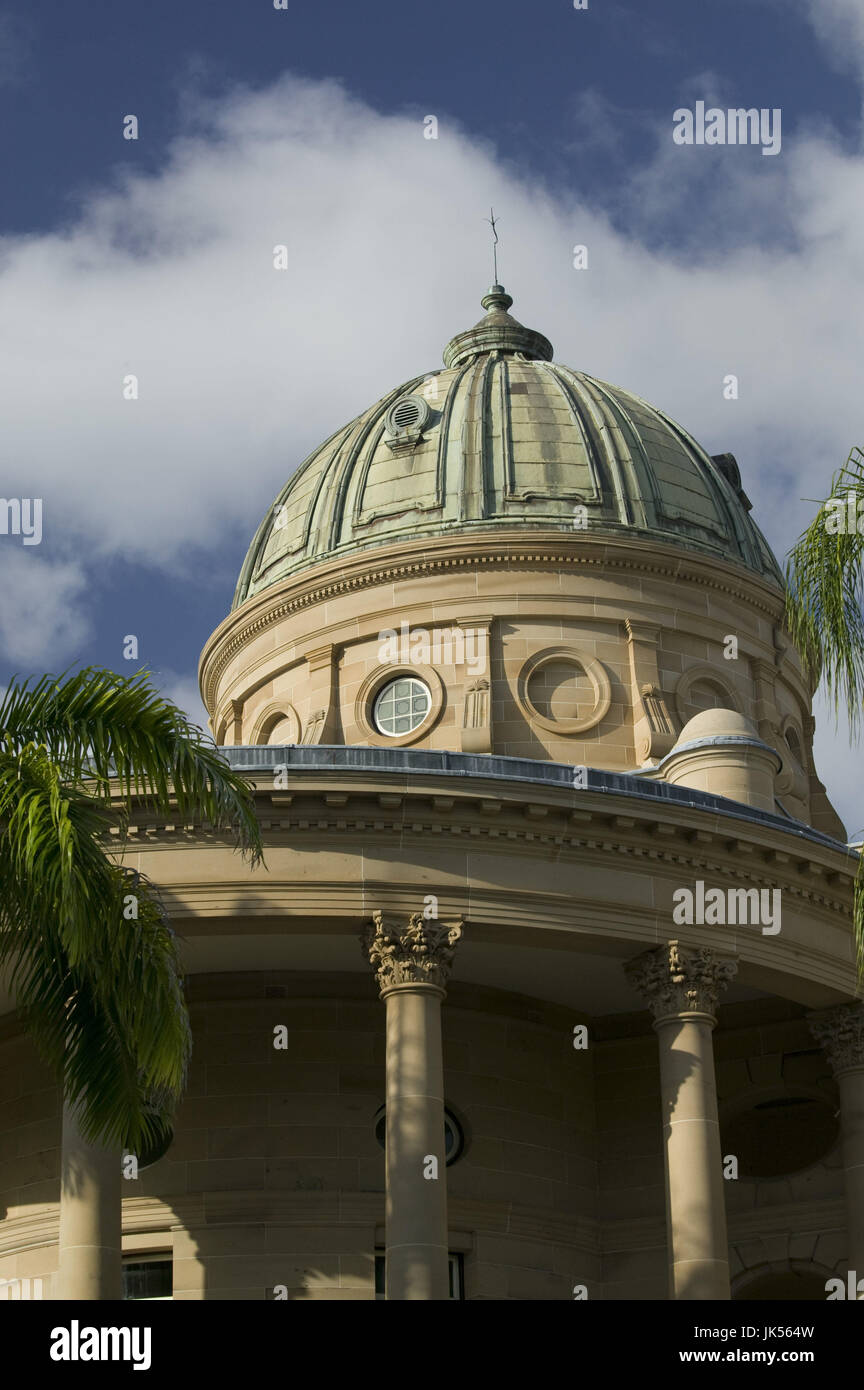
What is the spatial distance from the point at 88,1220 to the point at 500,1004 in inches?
360

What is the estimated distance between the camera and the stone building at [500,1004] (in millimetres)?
30219

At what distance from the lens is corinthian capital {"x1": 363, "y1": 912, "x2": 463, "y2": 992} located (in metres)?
30.0

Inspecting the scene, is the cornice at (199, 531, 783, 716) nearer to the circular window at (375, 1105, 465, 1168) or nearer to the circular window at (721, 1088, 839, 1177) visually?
the circular window at (721, 1088, 839, 1177)

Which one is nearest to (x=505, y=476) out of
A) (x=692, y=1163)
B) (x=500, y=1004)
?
(x=500, y=1004)

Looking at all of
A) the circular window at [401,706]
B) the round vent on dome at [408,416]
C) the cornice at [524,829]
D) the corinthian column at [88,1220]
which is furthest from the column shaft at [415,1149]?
the round vent on dome at [408,416]

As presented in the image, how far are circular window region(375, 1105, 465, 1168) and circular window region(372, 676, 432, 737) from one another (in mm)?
10260

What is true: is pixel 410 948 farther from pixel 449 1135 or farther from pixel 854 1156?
pixel 854 1156

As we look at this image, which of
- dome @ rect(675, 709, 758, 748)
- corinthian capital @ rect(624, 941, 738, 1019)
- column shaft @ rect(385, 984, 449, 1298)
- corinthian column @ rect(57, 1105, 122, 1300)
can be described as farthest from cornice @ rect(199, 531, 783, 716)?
corinthian column @ rect(57, 1105, 122, 1300)

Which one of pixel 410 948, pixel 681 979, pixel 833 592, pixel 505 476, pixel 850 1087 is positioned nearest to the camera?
pixel 833 592

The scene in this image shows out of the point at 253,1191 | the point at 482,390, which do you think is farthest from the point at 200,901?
the point at 482,390

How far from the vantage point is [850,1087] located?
3353 cm

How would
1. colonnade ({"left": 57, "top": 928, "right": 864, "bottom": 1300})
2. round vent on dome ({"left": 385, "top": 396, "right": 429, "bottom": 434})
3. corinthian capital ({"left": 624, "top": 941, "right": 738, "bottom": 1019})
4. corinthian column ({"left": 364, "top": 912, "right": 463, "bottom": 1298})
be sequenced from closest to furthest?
colonnade ({"left": 57, "top": 928, "right": 864, "bottom": 1300}), corinthian column ({"left": 364, "top": 912, "right": 463, "bottom": 1298}), corinthian capital ({"left": 624, "top": 941, "right": 738, "bottom": 1019}), round vent on dome ({"left": 385, "top": 396, "right": 429, "bottom": 434})

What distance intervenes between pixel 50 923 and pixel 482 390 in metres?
30.0
